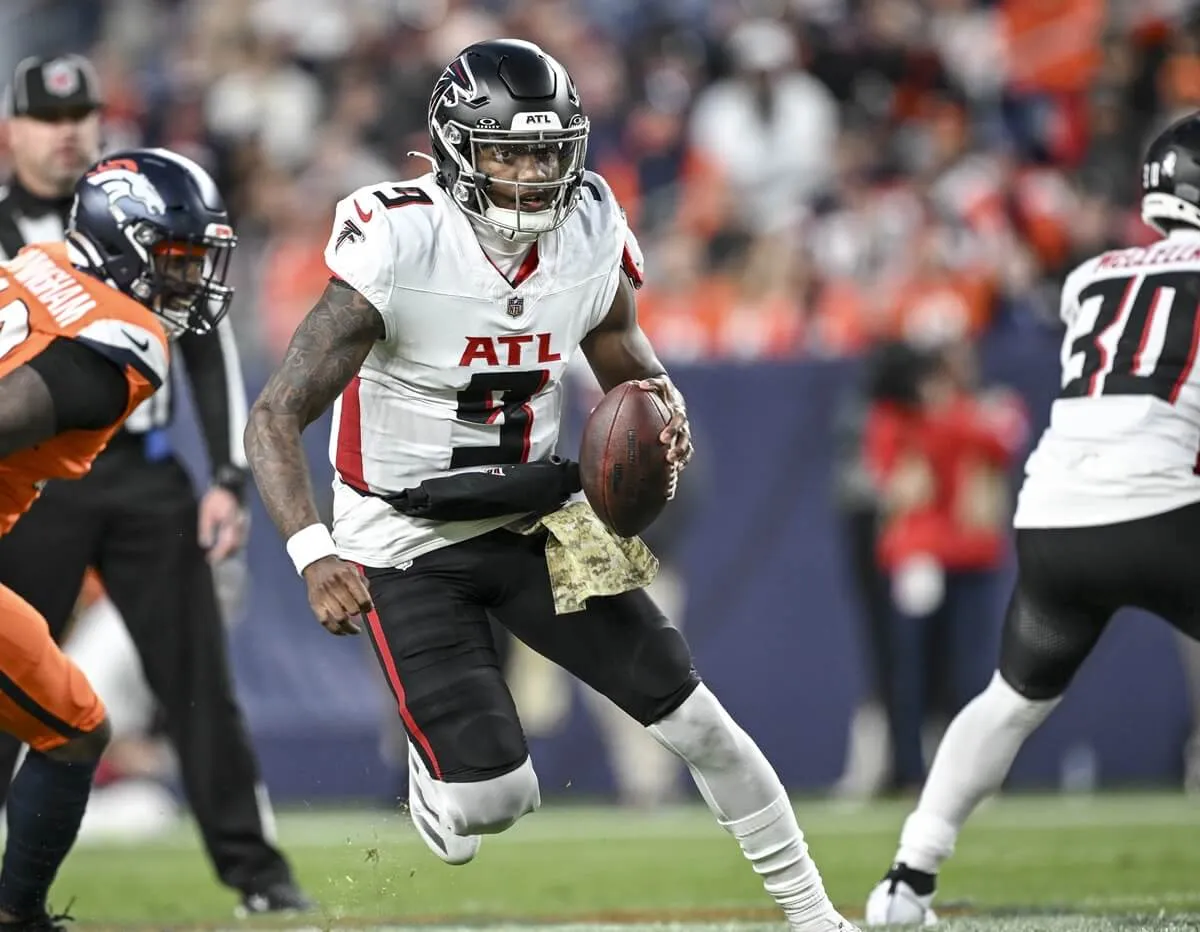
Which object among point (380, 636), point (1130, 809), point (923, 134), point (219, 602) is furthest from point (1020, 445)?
point (380, 636)

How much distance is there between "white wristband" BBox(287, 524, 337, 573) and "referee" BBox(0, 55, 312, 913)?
179cm

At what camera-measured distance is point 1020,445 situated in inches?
372

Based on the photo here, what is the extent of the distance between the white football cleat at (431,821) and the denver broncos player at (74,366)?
0.79m

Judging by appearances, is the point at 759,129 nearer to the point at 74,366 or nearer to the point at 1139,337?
the point at 1139,337

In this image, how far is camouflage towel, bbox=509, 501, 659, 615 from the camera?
14.3 ft

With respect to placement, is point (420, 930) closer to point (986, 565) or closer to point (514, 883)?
A: point (514, 883)

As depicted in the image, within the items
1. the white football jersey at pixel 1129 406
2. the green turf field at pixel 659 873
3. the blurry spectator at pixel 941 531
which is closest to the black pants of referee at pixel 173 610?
the green turf field at pixel 659 873

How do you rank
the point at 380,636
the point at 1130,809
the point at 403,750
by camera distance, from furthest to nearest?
the point at 403,750 < the point at 1130,809 < the point at 380,636

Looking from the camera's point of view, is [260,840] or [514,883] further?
[514,883]

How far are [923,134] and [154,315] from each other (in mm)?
7492

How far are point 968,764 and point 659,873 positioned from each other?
82.3 inches

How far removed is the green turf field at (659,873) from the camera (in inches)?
219

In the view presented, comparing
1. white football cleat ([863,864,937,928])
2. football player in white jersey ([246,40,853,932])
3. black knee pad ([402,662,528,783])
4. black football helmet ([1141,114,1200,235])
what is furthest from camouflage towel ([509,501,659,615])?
black football helmet ([1141,114,1200,235])

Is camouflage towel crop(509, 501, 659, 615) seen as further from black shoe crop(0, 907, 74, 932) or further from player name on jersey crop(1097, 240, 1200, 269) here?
player name on jersey crop(1097, 240, 1200, 269)
